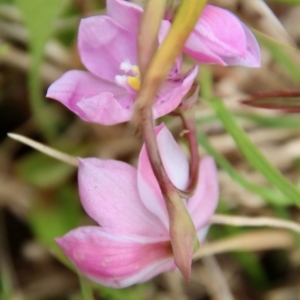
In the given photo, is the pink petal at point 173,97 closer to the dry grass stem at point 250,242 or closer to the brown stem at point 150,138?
the brown stem at point 150,138

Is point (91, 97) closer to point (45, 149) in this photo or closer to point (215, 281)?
point (45, 149)

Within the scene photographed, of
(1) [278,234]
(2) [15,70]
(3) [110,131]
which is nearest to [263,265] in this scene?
(1) [278,234]

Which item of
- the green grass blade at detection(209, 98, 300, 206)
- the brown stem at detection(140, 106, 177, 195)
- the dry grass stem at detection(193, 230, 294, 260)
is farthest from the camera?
the dry grass stem at detection(193, 230, 294, 260)

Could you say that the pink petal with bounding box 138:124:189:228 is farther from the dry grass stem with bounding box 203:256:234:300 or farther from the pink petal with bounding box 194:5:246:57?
the dry grass stem with bounding box 203:256:234:300

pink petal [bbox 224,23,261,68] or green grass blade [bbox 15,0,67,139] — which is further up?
pink petal [bbox 224,23,261,68]

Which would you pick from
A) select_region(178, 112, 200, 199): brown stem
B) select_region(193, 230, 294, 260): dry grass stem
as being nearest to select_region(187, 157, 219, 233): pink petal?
select_region(178, 112, 200, 199): brown stem

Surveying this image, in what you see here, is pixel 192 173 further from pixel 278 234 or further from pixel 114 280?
pixel 278 234

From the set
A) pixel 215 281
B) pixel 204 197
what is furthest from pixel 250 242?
pixel 204 197

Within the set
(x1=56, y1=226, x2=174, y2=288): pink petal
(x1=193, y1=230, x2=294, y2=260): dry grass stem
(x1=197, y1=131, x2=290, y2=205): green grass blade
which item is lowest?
(x1=193, y1=230, x2=294, y2=260): dry grass stem
